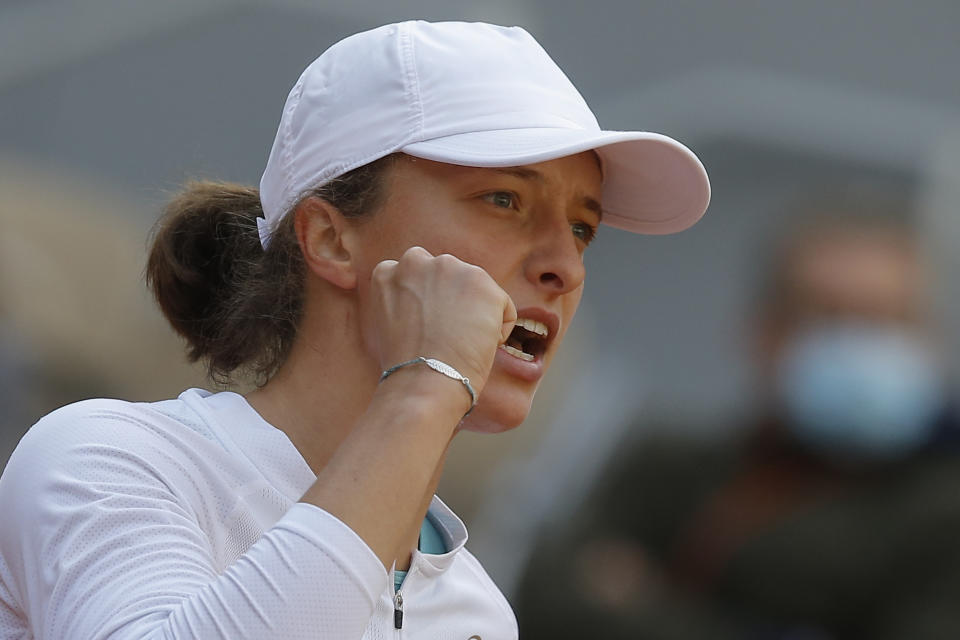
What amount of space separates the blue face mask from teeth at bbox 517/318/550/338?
1.93 m

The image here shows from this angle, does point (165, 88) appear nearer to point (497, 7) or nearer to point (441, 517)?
point (497, 7)

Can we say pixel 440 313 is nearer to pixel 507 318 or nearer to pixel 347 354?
pixel 507 318

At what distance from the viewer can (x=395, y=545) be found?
1308 millimetres

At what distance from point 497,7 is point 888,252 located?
1581mm

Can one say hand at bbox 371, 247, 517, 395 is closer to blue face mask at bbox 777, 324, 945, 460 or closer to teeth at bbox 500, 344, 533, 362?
teeth at bbox 500, 344, 533, 362

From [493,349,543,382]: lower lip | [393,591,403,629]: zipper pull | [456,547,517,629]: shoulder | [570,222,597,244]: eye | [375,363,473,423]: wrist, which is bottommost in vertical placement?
[456,547,517,629]: shoulder

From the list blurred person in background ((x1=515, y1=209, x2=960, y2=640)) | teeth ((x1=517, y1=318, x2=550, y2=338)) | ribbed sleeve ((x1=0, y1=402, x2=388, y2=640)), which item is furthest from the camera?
blurred person in background ((x1=515, y1=209, x2=960, y2=640))

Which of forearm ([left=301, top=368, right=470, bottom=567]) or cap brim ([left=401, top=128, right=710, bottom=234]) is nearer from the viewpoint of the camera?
forearm ([left=301, top=368, right=470, bottom=567])

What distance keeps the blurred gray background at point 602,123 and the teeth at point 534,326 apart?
1980mm

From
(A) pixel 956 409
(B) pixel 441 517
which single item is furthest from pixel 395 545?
(A) pixel 956 409

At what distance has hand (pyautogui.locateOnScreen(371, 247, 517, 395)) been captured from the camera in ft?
4.71

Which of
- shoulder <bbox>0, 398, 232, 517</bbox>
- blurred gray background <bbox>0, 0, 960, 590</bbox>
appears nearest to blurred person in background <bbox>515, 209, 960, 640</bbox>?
blurred gray background <bbox>0, 0, 960, 590</bbox>

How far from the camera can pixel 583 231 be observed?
188 centimetres

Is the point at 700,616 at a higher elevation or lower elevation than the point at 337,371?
lower
